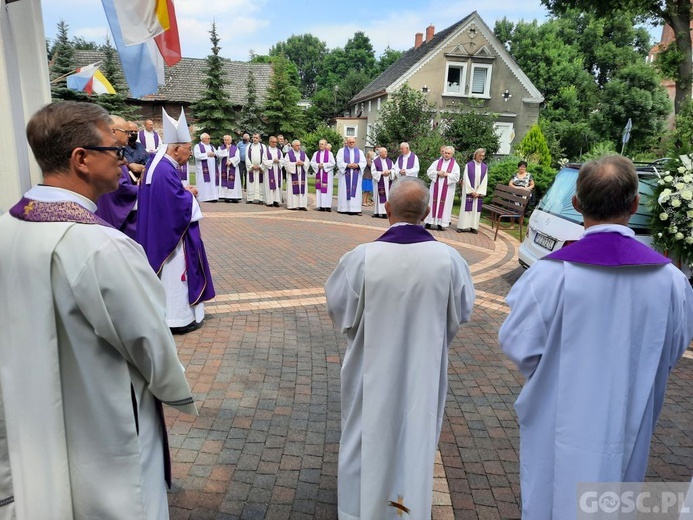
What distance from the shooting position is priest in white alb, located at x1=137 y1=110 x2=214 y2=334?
5.01m

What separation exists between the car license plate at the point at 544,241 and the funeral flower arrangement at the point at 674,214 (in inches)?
49.8

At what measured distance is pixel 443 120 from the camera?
21.0 meters

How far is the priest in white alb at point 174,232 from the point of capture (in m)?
5.01

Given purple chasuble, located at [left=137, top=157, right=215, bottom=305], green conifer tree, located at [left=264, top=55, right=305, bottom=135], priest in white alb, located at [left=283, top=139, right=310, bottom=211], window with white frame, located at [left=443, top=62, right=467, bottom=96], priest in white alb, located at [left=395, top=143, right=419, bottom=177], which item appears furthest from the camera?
green conifer tree, located at [left=264, top=55, right=305, bottom=135]

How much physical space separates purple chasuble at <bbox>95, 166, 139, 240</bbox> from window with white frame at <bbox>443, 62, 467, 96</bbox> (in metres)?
29.0

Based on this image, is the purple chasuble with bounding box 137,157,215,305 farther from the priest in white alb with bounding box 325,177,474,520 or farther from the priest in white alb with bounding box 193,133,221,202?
the priest in white alb with bounding box 193,133,221,202

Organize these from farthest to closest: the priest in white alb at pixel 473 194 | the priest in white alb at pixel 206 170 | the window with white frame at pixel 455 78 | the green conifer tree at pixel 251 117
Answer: the green conifer tree at pixel 251 117 → the window with white frame at pixel 455 78 → the priest in white alb at pixel 206 170 → the priest in white alb at pixel 473 194

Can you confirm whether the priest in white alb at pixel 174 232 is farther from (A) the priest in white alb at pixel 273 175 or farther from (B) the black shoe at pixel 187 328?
(A) the priest in white alb at pixel 273 175

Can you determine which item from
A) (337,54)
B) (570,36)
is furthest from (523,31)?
(337,54)

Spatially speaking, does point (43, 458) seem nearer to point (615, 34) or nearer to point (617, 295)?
point (617, 295)

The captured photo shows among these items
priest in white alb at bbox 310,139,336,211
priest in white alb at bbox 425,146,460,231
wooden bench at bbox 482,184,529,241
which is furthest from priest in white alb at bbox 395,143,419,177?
wooden bench at bbox 482,184,529,241

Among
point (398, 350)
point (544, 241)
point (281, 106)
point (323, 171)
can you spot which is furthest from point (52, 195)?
point (281, 106)

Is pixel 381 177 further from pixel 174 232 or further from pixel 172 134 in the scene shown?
pixel 174 232

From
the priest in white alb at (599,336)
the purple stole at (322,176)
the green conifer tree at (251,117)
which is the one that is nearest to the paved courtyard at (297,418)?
the priest in white alb at (599,336)
